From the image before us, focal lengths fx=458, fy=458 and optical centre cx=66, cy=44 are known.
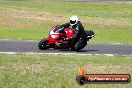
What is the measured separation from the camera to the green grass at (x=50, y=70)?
10969 millimetres

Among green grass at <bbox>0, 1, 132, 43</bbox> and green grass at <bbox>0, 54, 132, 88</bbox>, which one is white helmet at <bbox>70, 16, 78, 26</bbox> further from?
green grass at <bbox>0, 1, 132, 43</bbox>

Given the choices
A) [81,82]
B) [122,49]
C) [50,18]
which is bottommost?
[50,18]

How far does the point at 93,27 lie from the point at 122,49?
18.3 m

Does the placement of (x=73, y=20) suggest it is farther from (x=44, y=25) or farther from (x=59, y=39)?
(x=44, y=25)

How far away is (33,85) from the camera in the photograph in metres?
10.8

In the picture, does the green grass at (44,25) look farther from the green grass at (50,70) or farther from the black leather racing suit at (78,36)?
the green grass at (50,70)

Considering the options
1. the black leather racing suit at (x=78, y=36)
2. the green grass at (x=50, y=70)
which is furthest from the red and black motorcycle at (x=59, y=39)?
the green grass at (x=50, y=70)

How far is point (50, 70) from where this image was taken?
12.9 m

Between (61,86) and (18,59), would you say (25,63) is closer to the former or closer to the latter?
(18,59)

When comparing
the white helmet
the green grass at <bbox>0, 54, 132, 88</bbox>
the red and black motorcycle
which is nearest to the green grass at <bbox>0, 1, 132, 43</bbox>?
the red and black motorcycle

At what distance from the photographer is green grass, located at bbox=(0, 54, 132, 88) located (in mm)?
10969

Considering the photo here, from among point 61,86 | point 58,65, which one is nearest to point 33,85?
point 61,86

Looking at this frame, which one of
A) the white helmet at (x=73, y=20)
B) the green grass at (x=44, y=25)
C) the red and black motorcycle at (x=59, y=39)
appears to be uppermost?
the white helmet at (x=73, y=20)

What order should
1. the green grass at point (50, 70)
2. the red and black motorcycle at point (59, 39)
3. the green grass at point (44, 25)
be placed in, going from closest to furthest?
the green grass at point (50, 70) < the red and black motorcycle at point (59, 39) < the green grass at point (44, 25)
